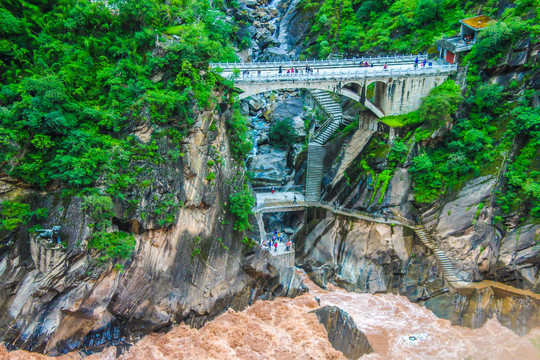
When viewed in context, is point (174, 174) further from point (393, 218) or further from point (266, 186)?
point (393, 218)

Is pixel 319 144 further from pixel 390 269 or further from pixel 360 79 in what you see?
pixel 390 269

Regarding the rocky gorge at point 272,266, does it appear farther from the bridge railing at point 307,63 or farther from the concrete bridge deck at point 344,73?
the bridge railing at point 307,63

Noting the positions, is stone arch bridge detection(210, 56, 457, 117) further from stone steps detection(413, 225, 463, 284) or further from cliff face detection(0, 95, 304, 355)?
stone steps detection(413, 225, 463, 284)

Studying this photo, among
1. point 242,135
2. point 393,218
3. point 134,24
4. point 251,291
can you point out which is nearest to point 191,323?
point 251,291

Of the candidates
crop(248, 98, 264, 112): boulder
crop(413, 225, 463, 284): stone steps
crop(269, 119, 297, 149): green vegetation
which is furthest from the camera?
crop(248, 98, 264, 112): boulder

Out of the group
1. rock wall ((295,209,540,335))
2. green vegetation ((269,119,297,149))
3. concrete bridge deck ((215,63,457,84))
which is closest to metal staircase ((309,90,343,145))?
green vegetation ((269,119,297,149))

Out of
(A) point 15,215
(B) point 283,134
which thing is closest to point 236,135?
(B) point 283,134

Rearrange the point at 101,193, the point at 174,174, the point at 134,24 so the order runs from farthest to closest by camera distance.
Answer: the point at 134,24 < the point at 174,174 < the point at 101,193
